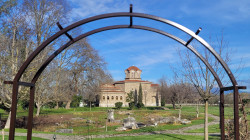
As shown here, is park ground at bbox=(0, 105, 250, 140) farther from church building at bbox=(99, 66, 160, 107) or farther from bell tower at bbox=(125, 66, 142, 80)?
bell tower at bbox=(125, 66, 142, 80)

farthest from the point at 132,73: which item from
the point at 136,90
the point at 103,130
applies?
the point at 103,130

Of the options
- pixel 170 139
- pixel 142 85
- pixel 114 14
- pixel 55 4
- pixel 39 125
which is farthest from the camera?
pixel 142 85

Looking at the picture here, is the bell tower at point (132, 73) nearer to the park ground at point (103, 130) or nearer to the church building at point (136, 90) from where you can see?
the church building at point (136, 90)

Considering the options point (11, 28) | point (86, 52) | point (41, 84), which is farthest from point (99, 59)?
point (11, 28)

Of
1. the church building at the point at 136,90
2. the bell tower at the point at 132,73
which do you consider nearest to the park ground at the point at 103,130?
the church building at the point at 136,90

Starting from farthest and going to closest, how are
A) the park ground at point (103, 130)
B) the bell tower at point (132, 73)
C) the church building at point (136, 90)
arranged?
the bell tower at point (132, 73) < the church building at point (136, 90) < the park ground at point (103, 130)

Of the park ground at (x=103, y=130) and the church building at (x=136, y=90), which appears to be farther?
the church building at (x=136, y=90)

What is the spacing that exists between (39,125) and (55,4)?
9.65m

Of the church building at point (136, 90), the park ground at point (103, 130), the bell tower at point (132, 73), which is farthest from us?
the bell tower at point (132, 73)

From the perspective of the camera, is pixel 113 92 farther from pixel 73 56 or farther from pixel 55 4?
pixel 55 4

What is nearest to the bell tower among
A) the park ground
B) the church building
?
the church building

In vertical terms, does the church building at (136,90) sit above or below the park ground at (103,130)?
above

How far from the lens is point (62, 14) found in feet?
61.6

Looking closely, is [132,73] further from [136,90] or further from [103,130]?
[103,130]
